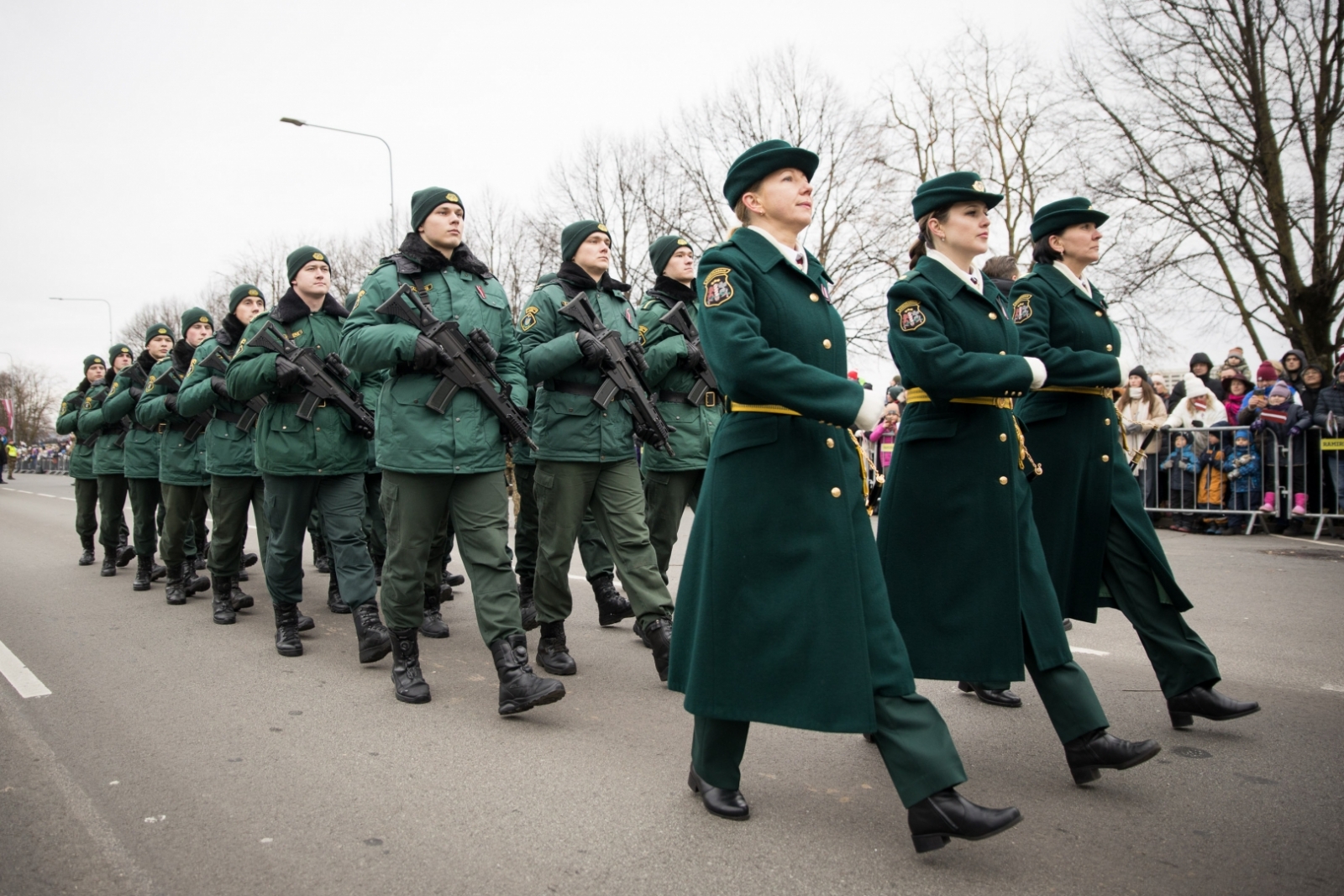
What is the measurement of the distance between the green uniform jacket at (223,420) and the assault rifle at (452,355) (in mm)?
2743

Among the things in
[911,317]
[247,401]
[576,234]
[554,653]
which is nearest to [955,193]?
[911,317]

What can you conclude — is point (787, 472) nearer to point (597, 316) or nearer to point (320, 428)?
point (597, 316)

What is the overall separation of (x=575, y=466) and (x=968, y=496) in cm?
233

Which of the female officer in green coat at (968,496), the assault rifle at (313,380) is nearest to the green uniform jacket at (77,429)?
the assault rifle at (313,380)

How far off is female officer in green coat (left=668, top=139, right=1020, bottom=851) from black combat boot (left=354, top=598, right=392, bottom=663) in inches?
108

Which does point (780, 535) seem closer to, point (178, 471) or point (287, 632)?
point (287, 632)

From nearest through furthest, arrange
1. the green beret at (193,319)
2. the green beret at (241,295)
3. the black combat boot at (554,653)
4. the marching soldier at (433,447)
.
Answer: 1. the marching soldier at (433,447)
2. the black combat boot at (554,653)
3. the green beret at (241,295)
4. the green beret at (193,319)

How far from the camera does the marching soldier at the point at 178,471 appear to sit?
8320mm

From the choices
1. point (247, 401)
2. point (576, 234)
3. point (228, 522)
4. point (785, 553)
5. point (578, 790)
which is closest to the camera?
point (785, 553)

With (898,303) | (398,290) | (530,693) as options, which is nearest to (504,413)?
(398,290)

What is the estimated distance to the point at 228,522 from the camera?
7.34 meters

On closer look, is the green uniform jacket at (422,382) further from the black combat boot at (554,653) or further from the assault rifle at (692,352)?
the assault rifle at (692,352)

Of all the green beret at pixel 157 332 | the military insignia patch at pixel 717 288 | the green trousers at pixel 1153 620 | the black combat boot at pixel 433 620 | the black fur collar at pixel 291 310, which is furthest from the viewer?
the green beret at pixel 157 332

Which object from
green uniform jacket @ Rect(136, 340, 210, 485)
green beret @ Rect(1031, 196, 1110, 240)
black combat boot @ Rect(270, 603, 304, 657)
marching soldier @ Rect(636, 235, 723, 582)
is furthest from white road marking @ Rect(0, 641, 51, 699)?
green beret @ Rect(1031, 196, 1110, 240)
